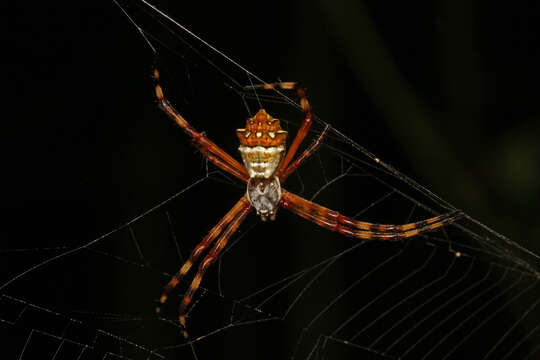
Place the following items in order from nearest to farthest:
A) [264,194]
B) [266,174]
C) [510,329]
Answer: [266,174] < [264,194] < [510,329]

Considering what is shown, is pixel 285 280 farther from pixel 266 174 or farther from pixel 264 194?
pixel 266 174

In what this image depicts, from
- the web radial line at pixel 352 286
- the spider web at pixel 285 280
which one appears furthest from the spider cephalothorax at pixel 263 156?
the web radial line at pixel 352 286

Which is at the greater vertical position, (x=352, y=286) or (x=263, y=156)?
(x=263, y=156)

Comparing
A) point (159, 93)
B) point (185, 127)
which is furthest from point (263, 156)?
point (159, 93)

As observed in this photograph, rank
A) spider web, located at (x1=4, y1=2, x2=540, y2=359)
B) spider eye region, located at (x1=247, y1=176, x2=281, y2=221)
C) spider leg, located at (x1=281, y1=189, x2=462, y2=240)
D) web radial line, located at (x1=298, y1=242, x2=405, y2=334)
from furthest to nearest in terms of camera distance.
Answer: web radial line, located at (x1=298, y1=242, x2=405, y2=334) < spider web, located at (x1=4, y1=2, x2=540, y2=359) < spider leg, located at (x1=281, y1=189, x2=462, y2=240) < spider eye region, located at (x1=247, y1=176, x2=281, y2=221)

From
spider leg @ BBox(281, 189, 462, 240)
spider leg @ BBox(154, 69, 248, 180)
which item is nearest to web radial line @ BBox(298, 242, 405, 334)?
spider leg @ BBox(281, 189, 462, 240)

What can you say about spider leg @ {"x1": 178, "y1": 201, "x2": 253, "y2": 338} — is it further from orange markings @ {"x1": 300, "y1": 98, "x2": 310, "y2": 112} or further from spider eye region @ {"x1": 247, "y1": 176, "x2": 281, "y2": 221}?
orange markings @ {"x1": 300, "y1": 98, "x2": 310, "y2": 112}

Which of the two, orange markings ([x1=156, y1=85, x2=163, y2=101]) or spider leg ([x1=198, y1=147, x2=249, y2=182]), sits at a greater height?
orange markings ([x1=156, y1=85, x2=163, y2=101])
